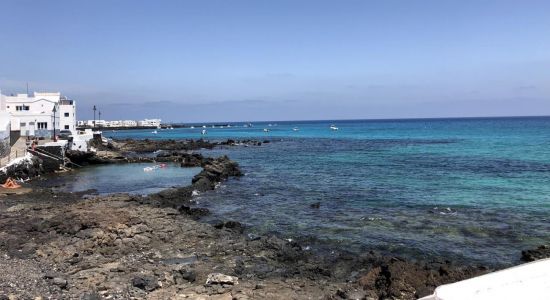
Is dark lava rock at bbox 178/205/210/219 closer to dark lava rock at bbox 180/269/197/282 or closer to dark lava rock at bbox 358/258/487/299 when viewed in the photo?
dark lava rock at bbox 180/269/197/282

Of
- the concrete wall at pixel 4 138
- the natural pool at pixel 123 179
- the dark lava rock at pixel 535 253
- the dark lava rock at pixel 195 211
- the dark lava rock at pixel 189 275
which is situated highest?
the concrete wall at pixel 4 138

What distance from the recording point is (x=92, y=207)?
71.2 ft

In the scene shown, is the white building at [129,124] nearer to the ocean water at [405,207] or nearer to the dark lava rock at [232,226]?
the ocean water at [405,207]

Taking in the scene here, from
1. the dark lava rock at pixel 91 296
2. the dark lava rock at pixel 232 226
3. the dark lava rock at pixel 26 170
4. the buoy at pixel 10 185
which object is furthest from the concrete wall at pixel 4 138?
the dark lava rock at pixel 91 296

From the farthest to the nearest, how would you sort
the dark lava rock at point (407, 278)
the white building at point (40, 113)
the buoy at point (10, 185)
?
the white building at point (40, 113)
the buoy at point (10, 185)
the dark lava rock at point (407, 278)

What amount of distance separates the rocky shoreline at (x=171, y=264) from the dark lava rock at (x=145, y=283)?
0.03 meters

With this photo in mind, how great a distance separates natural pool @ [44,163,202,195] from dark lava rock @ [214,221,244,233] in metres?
12.0

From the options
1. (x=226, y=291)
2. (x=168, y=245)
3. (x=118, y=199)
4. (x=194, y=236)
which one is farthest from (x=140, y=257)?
(x=118, y=199)

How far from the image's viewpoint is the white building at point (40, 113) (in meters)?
60.2

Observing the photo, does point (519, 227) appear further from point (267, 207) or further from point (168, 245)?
point (168, 245)

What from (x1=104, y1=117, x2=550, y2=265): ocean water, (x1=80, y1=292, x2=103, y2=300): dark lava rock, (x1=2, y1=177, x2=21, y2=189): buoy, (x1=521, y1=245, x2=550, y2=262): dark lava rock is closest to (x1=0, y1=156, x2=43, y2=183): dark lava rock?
(x1=2, y1=177, x2=21, y2=189): buoy

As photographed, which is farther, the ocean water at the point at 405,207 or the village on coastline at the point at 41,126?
the village on coastline at the point at 41,126

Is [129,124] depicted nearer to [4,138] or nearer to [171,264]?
[4,138]

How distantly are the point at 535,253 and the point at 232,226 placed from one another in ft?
39.5
